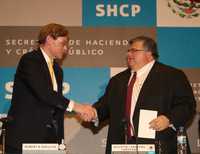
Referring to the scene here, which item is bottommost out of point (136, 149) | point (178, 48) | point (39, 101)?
point (136, 149)

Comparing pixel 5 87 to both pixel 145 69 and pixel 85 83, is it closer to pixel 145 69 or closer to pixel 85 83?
pixel 85 83

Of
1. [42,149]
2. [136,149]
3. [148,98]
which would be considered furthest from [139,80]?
[42,149]

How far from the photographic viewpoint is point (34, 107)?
3758 millimetres

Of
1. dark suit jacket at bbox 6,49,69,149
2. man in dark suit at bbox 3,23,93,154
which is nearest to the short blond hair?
man in dark suit at bbox 3,23,93,154

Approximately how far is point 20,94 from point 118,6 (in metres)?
1.63

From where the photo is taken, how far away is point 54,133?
12.5 feet

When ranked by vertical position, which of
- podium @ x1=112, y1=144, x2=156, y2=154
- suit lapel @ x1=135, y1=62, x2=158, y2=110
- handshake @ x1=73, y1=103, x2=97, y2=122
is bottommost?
podium @ x1=112, y1=144, x2=156, y2=154

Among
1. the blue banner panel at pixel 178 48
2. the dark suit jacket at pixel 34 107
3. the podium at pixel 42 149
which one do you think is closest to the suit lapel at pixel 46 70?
the dark suit jacket at pixel 34 107

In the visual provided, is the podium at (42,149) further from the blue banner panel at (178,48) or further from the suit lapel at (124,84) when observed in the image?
the blue banner panel at (178,48)

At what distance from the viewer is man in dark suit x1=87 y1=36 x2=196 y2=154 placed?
408 centimetres

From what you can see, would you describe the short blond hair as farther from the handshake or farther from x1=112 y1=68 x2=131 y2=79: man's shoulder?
x1=112 y1=68 x2=131 y2=79: man's shoulder

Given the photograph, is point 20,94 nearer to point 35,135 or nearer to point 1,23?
point 35,135

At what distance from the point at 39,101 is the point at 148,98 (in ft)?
3.32

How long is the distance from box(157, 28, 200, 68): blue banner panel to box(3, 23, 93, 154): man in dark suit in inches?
48.4
